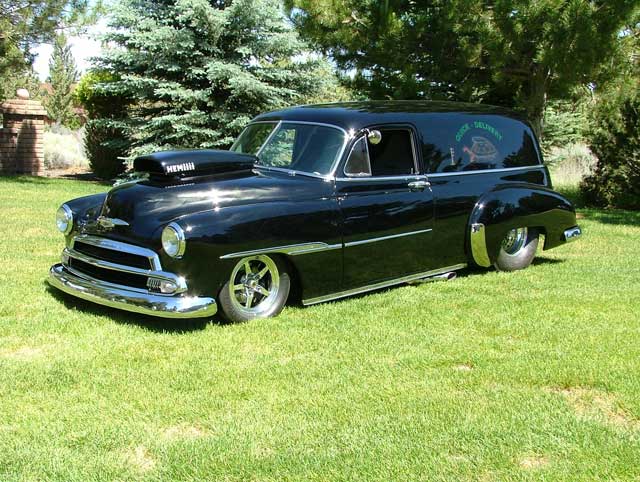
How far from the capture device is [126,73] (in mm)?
14922

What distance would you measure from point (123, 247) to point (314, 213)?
1.47 m

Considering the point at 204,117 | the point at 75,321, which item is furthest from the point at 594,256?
the point at 204,117

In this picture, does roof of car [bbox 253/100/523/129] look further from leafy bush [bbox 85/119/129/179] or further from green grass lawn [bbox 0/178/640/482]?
leafy bush [bbox 85/119/129/179]

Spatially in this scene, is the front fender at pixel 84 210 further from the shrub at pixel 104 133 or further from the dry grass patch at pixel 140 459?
the shrub at pixel 104 133

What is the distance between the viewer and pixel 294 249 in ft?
17.8

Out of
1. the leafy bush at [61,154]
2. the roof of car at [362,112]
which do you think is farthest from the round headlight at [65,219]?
the leafy bush at [61,154]

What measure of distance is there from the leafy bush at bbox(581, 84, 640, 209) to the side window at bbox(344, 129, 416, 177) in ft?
25.2

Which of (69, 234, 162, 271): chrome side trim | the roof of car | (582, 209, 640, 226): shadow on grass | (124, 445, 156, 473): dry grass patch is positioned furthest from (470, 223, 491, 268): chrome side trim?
(582, 209, 640, 226): shadow on grass

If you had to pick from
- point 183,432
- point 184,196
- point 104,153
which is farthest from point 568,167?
point 183,432

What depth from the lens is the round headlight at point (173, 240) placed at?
4.89 meters

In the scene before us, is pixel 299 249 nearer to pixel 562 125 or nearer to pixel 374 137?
pixel 374 137

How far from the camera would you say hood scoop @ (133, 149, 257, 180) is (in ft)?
18.1

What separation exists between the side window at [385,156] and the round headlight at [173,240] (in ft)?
5.41

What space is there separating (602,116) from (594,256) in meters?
6.22
